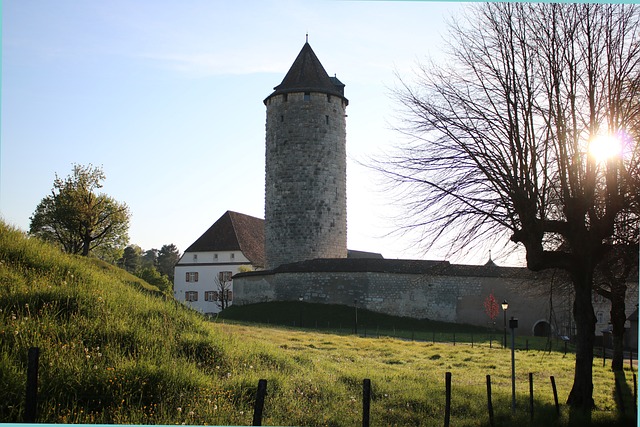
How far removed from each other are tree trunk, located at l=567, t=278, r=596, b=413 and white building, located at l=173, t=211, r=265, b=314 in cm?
2856

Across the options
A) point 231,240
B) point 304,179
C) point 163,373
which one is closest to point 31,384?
point 163,373

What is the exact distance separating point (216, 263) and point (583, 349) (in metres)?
31.4

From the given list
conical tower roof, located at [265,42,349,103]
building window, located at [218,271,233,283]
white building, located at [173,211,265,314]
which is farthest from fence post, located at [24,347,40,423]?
building window, located at [218,271,233,283]

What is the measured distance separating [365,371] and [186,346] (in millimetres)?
3415

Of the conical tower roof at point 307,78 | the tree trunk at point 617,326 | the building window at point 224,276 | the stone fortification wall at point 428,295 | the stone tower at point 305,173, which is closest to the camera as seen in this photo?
the tree trunk at point 617,326

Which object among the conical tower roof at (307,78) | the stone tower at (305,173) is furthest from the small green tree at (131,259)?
the conical tower roof at (307,78)

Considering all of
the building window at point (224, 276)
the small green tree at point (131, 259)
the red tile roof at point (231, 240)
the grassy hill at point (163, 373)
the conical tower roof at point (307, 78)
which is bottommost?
the grassy hill at point (163, 373)

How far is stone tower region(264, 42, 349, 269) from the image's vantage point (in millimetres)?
31703

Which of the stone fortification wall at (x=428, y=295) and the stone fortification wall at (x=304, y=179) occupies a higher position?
the stone fortification wall at (x=304, y=179)

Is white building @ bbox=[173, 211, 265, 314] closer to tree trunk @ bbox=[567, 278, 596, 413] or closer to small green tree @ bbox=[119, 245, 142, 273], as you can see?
small green tree @ bbox=[119, 245, 142, 273]

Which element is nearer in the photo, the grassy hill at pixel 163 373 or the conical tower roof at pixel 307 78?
the grassy hill at pixel 163 373

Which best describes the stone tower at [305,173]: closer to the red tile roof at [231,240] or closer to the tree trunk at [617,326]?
the red tile roof at [231,240]

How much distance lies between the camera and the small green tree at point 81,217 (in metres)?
12.2

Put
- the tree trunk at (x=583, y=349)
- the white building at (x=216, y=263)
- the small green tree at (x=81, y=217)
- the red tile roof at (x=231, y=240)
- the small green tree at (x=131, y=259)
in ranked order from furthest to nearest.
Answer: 1. the red tile roof at (x=231, y=240)
2. the white building at (x=216, y=263)
3. the small green tree at (x=131, y=259)
4. the small green tree at (x=81, y=217)
5. the tree trunk at (x=583, y=349)
